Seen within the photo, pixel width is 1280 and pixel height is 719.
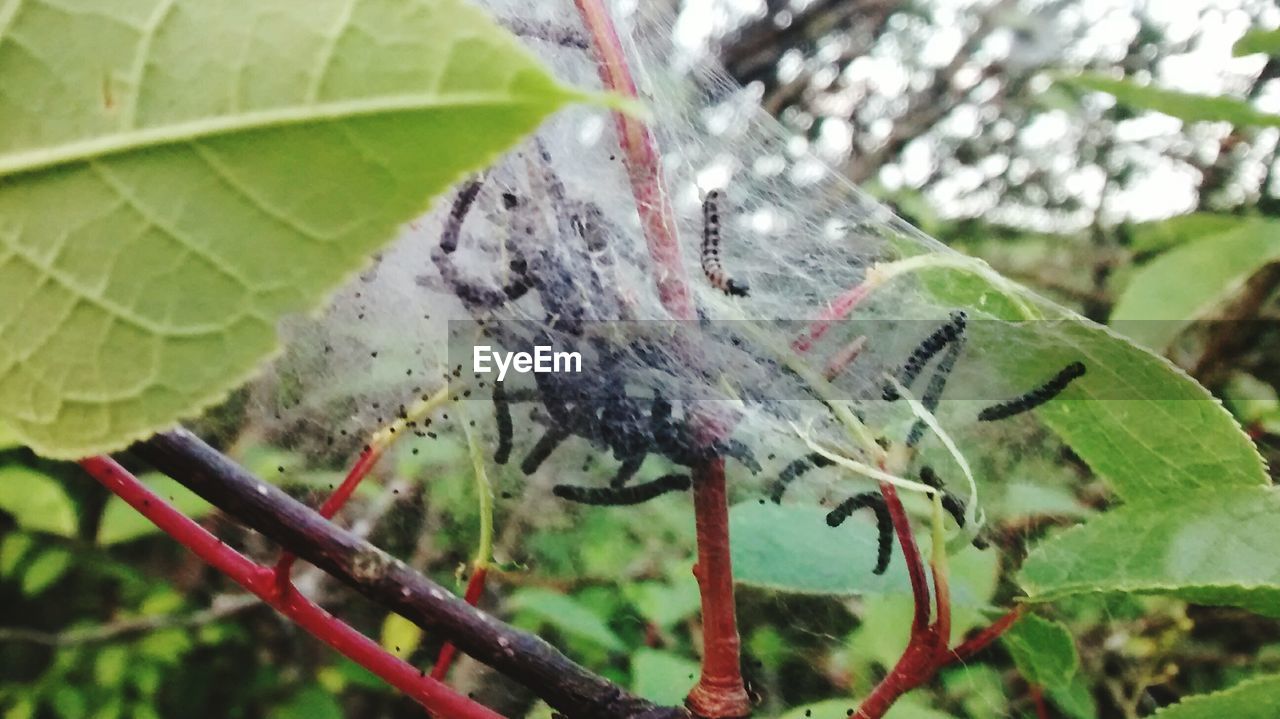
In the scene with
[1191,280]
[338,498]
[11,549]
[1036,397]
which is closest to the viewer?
[338,498]

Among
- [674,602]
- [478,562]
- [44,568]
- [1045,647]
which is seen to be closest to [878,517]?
[1045,647]

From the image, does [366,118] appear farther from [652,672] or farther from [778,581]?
[652,672]

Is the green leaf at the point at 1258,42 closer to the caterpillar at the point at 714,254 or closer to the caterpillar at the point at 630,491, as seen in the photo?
the caterpillar at the point at 714,254

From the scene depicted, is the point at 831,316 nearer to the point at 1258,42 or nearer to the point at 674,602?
the point at 1258,42

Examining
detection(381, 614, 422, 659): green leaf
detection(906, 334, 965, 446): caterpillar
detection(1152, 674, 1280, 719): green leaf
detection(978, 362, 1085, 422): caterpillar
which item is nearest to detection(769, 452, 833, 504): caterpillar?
detection(906, 334, 965, 446): caterpillar

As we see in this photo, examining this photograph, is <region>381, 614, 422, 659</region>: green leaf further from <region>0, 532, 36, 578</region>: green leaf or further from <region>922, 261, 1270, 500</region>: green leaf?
<region>922, 261, 1270, 500</region>: green leaf

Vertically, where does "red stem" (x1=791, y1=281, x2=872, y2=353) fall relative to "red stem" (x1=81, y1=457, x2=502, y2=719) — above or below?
above
